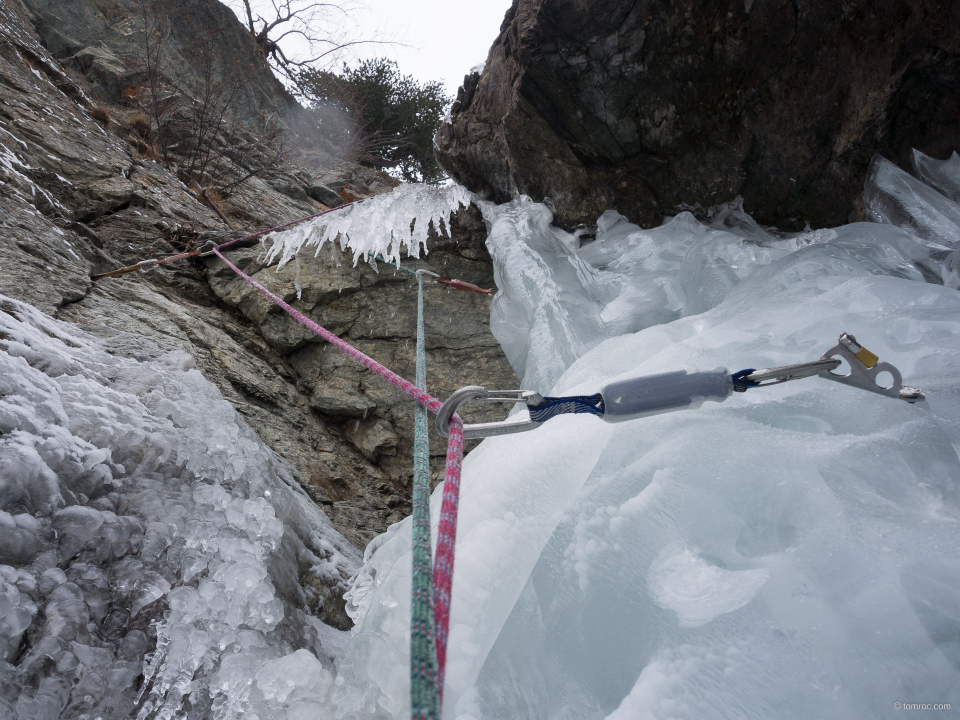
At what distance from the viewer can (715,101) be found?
2.47 metres

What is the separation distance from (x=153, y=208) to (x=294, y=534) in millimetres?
3439

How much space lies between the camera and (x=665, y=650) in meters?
0.85

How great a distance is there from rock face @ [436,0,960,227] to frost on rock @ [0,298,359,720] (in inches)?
99.4

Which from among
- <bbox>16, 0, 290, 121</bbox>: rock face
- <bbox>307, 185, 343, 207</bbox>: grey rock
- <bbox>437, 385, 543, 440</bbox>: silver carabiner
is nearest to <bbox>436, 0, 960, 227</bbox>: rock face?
<bbox>437, 385, 543, 440</bbox>: silver carabiner

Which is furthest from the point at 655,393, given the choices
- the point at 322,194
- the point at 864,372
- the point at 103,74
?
the point at 103,74

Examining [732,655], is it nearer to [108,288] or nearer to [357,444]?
[357,444]

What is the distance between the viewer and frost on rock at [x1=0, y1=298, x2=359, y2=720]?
936 mm

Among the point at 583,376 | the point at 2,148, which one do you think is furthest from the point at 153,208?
the point at 583,376

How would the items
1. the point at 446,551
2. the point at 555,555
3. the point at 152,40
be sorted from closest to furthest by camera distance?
the point at 446,551
the point at 555,555
the point at 152,40

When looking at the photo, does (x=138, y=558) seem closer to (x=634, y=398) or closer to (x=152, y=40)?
(x=634, y=398)

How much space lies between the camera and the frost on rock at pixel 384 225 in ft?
11.5

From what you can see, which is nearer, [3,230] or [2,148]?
[3,230]

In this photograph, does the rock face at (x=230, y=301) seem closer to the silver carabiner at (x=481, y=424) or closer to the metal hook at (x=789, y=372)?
the silver carabiner at (x=481, y=424)

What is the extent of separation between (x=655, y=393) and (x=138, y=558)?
126 centimetres
